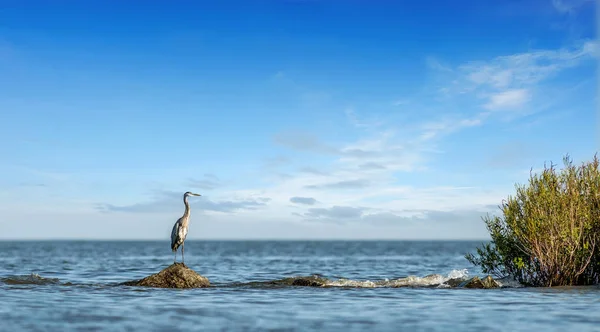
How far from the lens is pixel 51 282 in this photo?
33.5 metres

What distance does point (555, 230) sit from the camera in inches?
1107

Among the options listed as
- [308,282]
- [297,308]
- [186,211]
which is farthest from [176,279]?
[297,308]

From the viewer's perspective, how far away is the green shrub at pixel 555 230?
1105 inches

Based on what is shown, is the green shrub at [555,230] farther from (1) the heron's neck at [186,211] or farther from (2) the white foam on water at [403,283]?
(1) the heron's neck at [186,211]

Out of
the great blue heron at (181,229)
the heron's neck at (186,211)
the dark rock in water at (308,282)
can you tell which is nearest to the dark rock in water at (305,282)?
the dark rock in water at (308,282)

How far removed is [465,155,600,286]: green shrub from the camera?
28.1 metres

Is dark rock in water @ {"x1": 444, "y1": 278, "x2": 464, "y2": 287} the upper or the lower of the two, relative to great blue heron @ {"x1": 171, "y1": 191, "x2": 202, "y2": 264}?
lower

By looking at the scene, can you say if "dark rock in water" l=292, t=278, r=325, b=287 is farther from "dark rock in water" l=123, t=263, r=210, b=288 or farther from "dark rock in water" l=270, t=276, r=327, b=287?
"dark rock in water" l=123, t=263, r=210, b=288

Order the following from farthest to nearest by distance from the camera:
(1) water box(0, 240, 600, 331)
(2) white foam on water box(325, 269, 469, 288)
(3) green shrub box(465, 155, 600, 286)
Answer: (2) white foam on water box(325, 269, 469, 288) < (3) green shrub box(465, 155, 600, 286) < (1) water box(0, 240, 600, 331)

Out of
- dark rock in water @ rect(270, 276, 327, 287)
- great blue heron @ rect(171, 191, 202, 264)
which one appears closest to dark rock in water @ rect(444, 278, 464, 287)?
dark rock in water @ rect(270, 276, 327, 287)

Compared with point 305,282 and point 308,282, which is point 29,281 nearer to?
point 305,282

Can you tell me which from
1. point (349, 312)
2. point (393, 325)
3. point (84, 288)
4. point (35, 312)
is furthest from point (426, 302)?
point (84, 288)

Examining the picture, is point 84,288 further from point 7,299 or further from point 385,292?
point 385,292

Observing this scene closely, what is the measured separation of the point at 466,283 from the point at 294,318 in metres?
13.7
